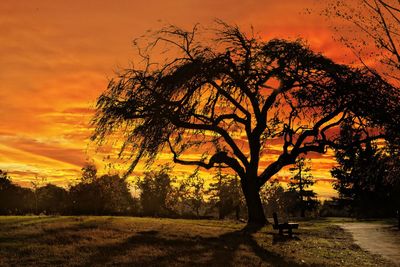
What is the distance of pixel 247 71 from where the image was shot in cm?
3089

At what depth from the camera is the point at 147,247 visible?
17734 millimetres

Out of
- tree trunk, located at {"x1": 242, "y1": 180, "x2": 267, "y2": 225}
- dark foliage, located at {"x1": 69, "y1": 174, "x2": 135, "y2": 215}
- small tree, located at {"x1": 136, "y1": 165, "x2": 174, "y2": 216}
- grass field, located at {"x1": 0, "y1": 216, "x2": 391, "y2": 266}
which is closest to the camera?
grass field, located at {"x1": 0, "y1": 216, "x2": 391, "y2": 266}

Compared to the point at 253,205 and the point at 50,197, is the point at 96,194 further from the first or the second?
the point at 50,197

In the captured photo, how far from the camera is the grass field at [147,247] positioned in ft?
49.7

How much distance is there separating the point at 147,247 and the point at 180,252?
4.41ft

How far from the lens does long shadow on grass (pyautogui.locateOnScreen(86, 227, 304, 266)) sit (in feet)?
49.7

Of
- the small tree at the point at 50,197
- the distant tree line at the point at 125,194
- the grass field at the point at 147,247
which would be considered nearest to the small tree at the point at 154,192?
the distant tree line at the point at 125,194

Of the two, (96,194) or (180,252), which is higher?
(96,194)

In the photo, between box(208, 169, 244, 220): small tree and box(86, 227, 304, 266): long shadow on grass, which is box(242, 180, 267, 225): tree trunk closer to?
box(86, 227, 304, 266): long shadow on grass

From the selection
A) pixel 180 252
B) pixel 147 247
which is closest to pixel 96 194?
pixel 147 247

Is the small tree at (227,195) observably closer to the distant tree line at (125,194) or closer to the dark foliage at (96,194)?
the distant tree line at (125,194)

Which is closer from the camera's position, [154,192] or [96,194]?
[96,194]

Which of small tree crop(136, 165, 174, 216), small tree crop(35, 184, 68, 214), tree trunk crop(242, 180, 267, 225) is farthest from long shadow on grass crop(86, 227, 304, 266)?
small tree crop(35, 184, 68, 214)

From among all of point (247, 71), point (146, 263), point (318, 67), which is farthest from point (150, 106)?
point (146, 263)
